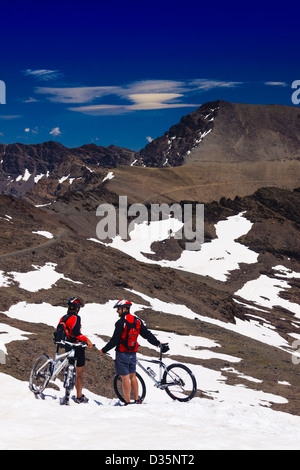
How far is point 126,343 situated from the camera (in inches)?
545

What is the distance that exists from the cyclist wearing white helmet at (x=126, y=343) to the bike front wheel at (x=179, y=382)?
96 centimetres

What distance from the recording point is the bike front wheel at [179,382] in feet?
47.4

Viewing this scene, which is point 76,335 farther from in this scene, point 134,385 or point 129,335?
point 134,385

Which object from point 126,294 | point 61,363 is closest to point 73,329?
point 61,363

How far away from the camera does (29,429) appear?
35.0ft

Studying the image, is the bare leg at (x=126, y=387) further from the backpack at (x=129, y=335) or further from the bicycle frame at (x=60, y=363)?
the bicycle frame at (x=60, y=363)

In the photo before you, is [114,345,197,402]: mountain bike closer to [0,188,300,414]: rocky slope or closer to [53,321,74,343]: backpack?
[53,321,74,343]: backpack

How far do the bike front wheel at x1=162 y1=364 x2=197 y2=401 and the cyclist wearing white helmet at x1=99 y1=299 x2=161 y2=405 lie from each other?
96 centimetres

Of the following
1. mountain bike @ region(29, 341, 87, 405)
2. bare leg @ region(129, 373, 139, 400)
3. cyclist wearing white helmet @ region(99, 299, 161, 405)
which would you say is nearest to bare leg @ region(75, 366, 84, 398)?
mountain bike @ region(29, 341, 87, 405)

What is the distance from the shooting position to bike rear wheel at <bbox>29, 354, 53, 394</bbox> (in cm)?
1422

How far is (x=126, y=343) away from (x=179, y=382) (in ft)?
6.45
